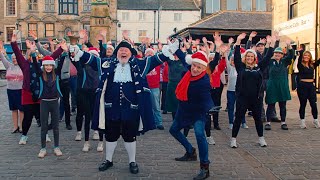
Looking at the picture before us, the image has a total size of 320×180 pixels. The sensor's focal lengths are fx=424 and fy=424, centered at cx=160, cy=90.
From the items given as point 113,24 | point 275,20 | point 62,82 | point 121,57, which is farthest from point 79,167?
point 113,24

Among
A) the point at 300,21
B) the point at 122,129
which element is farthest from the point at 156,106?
the point at 300,21

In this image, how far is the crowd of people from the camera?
634 cm

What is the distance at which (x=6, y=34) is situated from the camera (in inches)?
2447

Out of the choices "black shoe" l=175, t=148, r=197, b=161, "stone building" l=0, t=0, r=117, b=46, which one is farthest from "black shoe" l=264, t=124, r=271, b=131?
"stone building" l=0, t=0, r=117, b=46

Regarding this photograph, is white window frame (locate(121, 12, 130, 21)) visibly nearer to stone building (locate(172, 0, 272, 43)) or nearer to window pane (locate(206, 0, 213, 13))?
window pane (locate(206, 0, 213, 13))

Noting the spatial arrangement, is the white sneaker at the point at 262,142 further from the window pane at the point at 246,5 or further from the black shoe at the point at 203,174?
the window pane at the point at 246,5

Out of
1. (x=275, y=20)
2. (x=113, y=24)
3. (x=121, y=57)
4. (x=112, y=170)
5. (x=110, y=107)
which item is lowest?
(x=112, y=170)

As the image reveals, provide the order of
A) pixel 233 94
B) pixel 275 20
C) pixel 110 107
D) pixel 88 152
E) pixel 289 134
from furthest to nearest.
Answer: pixel 275 20 < pixel 233 94 < pixel 289 134 < pixel 88 152 < pixel 110 107

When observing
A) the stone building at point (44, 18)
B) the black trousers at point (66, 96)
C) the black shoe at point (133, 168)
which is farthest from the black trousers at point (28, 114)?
the stone building at point (44, 18)

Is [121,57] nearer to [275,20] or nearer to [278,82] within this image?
[278,82]

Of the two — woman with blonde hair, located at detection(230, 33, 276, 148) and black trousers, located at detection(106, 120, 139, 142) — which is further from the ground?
woman with blonde hair, located at detection(230, 33, 276, 148)

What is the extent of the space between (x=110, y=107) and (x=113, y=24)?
57133 millimetres

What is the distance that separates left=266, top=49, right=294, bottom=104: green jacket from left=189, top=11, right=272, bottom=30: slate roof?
18940 millimetres

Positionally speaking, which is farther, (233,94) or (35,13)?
(35,13)
